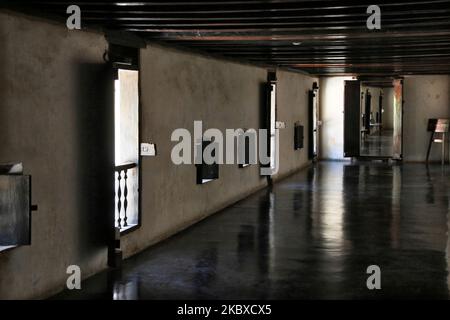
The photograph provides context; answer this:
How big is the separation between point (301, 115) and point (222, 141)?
6327 millimetres

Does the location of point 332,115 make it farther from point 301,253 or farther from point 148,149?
point 148,149

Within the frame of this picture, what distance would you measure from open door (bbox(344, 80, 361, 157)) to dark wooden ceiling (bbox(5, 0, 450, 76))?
824 centimetres

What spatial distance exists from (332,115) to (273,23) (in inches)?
482

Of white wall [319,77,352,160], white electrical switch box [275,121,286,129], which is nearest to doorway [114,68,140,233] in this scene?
white electrical switch box [275,121,286,129]

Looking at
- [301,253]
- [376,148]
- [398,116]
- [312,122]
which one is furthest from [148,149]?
[376,148]

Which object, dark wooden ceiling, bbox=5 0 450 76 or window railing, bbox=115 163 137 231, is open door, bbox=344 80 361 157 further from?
window railing, bbox=115 163 137 231

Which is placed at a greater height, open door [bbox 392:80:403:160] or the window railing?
open door [bbox 392:80:403:160]

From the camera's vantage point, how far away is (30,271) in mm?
4930

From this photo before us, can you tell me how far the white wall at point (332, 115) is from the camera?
1809cm

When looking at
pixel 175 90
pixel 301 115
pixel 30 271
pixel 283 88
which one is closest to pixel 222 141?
pixel 175 90

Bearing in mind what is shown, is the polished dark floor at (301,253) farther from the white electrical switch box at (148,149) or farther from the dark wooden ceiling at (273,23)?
the dark wooden ceiling at (273,23)

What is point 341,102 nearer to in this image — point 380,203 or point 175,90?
point 380,203

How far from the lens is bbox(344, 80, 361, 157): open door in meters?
17.6

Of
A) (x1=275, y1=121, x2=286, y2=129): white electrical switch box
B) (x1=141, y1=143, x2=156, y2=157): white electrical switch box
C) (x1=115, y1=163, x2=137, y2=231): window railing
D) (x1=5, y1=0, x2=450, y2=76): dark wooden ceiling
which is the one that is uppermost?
(x1=5, y1=0, x2=450, y2=76): dark wooden ceiling
